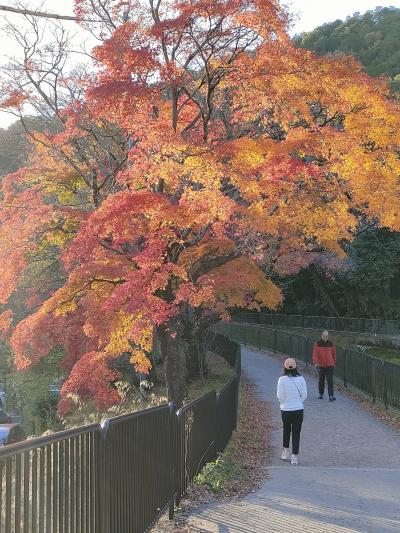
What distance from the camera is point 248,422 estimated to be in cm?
1345

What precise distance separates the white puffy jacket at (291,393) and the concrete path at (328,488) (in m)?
0.91

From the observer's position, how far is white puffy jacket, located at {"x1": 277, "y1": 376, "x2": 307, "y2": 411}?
9094 millimetres

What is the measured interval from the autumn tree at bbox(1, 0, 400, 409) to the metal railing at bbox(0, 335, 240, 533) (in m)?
5.41

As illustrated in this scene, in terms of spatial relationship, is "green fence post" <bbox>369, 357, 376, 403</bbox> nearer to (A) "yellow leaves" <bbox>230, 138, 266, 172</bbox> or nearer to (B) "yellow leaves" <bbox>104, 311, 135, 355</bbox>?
(A) "yellow leaves" <bbox>230, 138, 266, 172</bbox>

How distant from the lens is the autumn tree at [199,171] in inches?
469

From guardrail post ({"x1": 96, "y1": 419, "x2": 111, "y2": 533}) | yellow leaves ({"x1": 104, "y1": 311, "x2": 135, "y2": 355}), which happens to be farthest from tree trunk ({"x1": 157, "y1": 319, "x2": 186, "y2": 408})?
guardrail post ({"x1": 96, "y1": 419, "x2": 111, "y2": 533})

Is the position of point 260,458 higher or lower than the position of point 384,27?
lower

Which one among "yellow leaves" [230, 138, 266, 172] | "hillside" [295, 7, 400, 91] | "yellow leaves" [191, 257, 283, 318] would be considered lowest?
"yellow leaves" [191, 257, 283, 318]

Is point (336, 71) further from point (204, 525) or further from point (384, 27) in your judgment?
point (384, 27)

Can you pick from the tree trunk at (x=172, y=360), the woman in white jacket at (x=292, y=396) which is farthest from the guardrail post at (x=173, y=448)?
the tree trunk at (x=172, y=360)

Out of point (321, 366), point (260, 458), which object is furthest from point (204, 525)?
point (321, 366)

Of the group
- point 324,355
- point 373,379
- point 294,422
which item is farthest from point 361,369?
point 294,422

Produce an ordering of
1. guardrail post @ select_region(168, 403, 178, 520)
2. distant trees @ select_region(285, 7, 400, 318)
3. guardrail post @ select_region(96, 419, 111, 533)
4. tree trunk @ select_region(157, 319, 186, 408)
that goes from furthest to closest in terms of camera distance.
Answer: distant trees @ select_region(285, 7, 400, 318), tree trunk @ select_region(157, 319, 186, 408), guardrail post @ select_region(168, 403, 178, 520), guardrail post @ select_region(96, 419, 111, 533)

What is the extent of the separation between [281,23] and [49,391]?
24680mm
